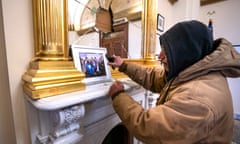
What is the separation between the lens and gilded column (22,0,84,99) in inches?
24.0

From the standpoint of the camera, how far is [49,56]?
2.16 ft

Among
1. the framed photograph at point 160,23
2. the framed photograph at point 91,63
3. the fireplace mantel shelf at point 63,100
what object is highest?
the framed photograph at point 160,23

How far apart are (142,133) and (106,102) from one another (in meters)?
0.39

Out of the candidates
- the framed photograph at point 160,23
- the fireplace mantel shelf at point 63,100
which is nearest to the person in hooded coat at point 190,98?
the fireplace mantel shelf at point 63,100

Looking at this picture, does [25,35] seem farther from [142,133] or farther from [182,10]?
[182,10]

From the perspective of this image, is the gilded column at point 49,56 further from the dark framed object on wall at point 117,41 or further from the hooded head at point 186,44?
the hooded head at point 186,44

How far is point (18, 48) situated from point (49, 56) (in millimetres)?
126

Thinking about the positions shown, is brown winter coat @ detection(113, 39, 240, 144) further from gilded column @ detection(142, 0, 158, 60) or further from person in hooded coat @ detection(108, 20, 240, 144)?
gilded column @ detection(142, 0, 158, 60)

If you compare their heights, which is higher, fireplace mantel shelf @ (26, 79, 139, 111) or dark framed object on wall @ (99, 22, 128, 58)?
dark framed object on wall @ (99, 22, 128, 58)

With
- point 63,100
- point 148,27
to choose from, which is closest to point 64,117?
point 63,100

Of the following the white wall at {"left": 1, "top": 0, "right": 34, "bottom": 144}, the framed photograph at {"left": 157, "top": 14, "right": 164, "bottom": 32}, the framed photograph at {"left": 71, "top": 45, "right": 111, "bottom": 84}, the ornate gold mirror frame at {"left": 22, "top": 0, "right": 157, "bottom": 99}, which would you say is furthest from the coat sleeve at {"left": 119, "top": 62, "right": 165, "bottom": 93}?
the framed photograph at {"left": 157, "top": 14, "right": 164, "bottom": 32}

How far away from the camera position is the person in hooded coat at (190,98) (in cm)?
54

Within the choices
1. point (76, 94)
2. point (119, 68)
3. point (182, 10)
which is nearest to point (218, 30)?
point (182, 10)

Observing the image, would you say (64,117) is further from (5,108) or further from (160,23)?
(160,23)
